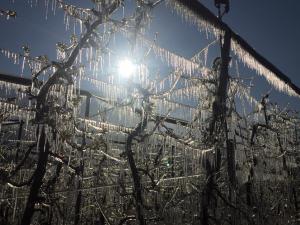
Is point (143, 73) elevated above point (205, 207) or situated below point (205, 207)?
above

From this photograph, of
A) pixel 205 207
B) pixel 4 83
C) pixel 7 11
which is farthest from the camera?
pixel 4 83

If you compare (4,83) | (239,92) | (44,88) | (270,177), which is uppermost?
(239,92)

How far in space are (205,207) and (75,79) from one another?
9.15 feet

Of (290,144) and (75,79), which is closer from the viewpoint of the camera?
(75,79)

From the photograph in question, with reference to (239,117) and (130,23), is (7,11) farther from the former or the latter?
(239,117)

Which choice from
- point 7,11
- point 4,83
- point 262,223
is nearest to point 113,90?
point 4,83

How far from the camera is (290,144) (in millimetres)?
12398

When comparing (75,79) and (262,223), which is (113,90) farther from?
(262,223)

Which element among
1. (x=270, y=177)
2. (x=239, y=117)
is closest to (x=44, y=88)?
(x=239, y=117)

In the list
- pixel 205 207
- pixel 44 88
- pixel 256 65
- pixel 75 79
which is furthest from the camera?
pixel 256 65

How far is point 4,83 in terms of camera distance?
6051 millimetres

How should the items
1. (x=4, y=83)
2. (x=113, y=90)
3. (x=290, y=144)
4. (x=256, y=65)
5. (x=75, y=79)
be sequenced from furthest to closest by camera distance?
(x=290, y=144), (x=256, y=65), (x=113, y=90), (x=4, y=83), (x=75, y=79)

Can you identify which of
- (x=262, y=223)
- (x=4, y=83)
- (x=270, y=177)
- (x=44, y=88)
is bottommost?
(x=262, y=223)

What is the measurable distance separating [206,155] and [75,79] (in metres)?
2.52
